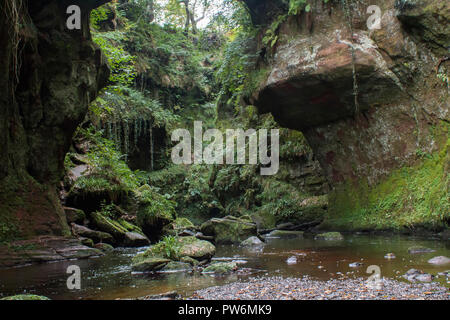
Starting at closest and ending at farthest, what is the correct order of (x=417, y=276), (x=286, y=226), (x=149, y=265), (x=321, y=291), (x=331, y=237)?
(x=321, y=291) < (x=417, y=276) < (x=149, y=265) < (x=331, y=237) < (x=286, y=226)

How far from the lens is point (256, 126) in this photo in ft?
66.3

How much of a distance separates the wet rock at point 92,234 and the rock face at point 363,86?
22.9ft

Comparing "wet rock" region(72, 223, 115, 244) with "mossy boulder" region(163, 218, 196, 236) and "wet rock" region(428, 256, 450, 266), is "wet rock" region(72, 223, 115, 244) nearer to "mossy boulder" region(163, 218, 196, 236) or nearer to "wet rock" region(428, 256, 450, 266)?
"mossy boulder" region(163, 218, 196, 236)

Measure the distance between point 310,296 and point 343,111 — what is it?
9.73 m

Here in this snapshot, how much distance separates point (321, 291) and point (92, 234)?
7727 millimetres

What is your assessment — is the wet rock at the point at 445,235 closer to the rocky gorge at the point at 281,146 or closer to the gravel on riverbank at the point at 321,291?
the rocky gorge at the point at 281,146

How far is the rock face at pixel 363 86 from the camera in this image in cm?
957

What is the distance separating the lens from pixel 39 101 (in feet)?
26.7

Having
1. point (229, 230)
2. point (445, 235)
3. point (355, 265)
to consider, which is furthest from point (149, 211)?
point (445, 235)

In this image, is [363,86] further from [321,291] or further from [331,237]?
[321,291]

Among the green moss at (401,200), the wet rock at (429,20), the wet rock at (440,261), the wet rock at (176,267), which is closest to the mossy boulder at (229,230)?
the green moss at (401,200)

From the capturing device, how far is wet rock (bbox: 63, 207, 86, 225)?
9.60 metres
